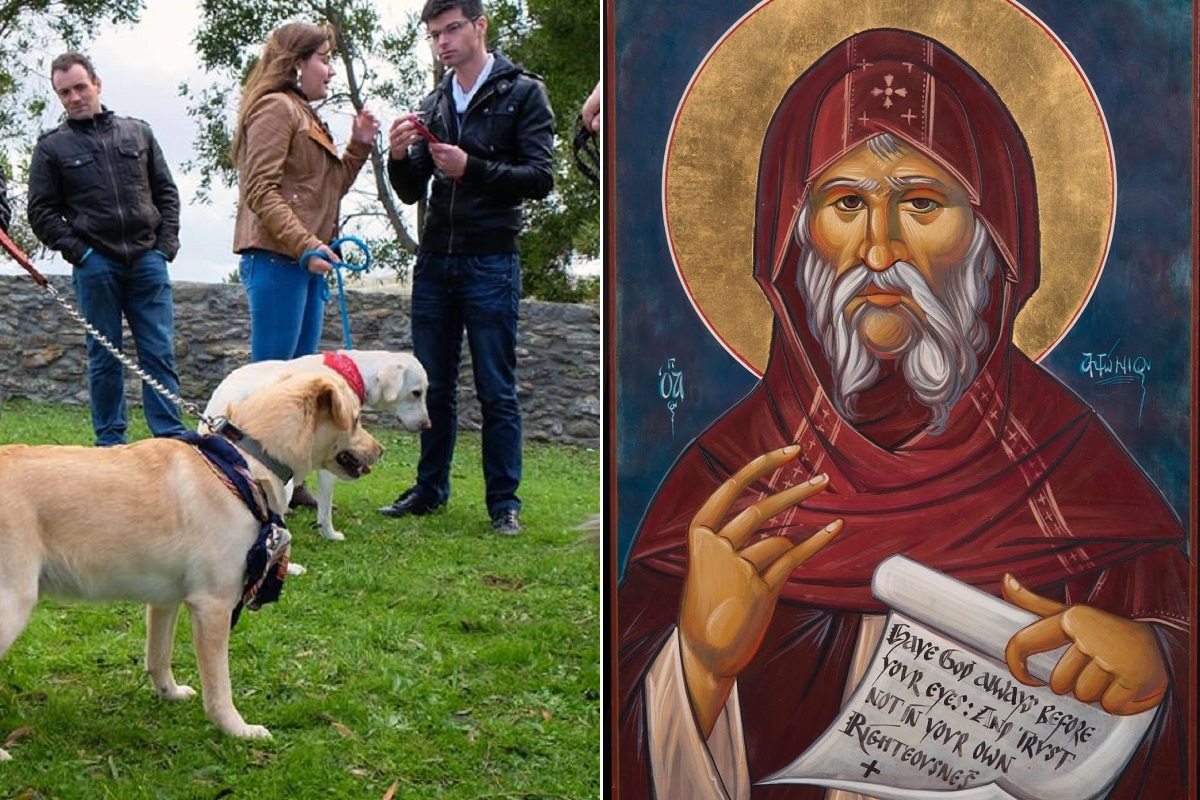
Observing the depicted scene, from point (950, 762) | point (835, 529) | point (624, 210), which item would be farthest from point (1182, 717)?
point (624, 210)

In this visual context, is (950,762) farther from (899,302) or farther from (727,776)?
(899,302)

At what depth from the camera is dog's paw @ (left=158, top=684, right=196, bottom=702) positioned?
368 cm

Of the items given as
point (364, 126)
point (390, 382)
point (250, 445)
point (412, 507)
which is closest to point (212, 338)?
point (412, 507)

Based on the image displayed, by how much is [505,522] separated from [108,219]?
2.57 metres

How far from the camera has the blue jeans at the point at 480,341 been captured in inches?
231

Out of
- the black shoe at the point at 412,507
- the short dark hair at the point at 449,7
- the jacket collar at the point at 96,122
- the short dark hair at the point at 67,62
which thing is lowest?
the black shoe at the point at 412,507

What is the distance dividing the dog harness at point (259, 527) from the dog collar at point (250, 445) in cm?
5

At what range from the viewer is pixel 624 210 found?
2.51 metres

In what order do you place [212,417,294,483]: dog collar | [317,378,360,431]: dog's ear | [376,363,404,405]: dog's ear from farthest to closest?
[376,363,404,405]: dog's ear → [317,378,360,431]: dog's ear → [212,417,294,483]: dog collar

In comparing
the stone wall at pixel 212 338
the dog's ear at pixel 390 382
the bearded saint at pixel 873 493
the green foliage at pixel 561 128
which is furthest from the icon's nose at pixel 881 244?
the green foliage at pixel 561 128

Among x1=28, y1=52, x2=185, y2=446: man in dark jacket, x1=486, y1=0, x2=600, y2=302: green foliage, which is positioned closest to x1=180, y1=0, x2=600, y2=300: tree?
x1=486, y1=0, x2=600, y2=302: green foliage

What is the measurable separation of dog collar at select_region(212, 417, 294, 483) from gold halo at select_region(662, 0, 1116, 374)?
5.06 feet

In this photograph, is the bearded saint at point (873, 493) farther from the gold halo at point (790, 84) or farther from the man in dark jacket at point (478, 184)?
the man in dark jacket at point (478, 184)

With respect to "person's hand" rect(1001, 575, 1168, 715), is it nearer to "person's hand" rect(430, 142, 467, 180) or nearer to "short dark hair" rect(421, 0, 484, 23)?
"person's hand" rect(430, 142, 467, 180)
